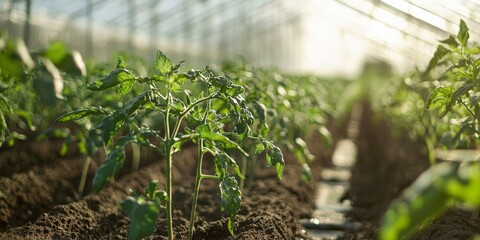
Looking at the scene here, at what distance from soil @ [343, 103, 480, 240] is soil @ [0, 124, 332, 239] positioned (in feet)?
1.63

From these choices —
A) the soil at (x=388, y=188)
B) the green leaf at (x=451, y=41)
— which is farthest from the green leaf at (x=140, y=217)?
the green leaf at (x=451, y=41)

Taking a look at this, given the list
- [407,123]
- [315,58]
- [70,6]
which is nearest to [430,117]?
[407,123]

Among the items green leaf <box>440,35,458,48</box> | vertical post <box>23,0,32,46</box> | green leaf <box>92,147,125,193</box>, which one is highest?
vertical post <box>23,0,32,46</box>

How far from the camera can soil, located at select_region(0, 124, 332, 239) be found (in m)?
3.52

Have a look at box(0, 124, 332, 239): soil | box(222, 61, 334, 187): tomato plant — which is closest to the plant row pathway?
box(0, 124, 332, 239): soil

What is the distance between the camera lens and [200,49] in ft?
77.9

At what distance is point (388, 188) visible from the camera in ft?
20.4

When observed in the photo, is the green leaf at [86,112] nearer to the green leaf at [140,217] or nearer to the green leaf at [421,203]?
the green leaf at [140,217]

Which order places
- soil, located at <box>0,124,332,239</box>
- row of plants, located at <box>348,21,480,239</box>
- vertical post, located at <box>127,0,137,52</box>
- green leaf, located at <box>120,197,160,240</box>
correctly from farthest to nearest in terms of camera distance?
vertical post, located at <box>127,0,137,52</box>, soil, located at <box>0,124,332,239</box>, green leaf, located at <box>120,197,160,240</box>, row of plants, located at <box>348,21,480,239</box>

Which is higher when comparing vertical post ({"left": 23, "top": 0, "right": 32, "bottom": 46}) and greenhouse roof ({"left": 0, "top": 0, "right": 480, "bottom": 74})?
greenhouse roof ({"left": 0, "top": 0, "right": 480, "bottom": 74})

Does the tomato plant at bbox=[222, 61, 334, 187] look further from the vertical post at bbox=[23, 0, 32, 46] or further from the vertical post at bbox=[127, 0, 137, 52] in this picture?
the vertical post at bbox=[127, 0, 137, 52]

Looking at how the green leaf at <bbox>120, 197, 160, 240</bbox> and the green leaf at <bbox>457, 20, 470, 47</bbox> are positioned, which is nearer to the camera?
the green leaf at <bbox>120, 197, 160, 240</bbox>

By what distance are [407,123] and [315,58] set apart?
3275cm

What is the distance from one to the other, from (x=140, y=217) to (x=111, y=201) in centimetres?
220
